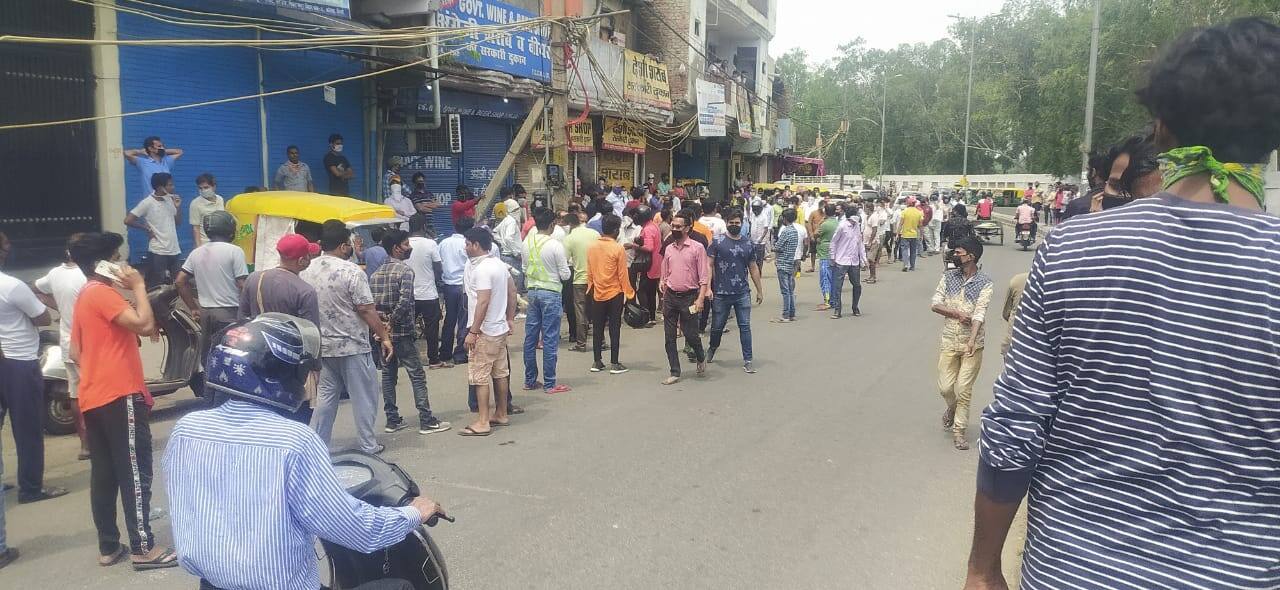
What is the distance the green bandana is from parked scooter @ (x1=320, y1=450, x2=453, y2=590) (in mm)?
2267

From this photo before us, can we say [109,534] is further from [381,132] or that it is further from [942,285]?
[381,132]

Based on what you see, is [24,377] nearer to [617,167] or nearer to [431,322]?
[431,322]

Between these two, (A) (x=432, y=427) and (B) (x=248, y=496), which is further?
(A) (x=432, y=427)

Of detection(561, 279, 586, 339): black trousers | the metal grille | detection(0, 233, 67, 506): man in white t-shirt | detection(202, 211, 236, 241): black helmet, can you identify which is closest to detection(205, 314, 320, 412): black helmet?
detection(0, 233, 67, 506): man in white t-shirt

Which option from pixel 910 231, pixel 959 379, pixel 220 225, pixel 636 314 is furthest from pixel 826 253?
pixel 220 225

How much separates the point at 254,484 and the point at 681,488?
144 inches

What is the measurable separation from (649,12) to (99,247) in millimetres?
22170

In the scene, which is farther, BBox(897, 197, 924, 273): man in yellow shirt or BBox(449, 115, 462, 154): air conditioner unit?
BBox(897, 197, 924, 273): man in yellow shirt

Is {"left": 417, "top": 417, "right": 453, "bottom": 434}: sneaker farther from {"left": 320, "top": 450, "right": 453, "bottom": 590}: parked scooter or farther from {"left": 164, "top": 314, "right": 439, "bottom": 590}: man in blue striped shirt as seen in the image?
{"left": 164, "top": 314, "right": 439, "bottom": 590}: man in blue striped shirt

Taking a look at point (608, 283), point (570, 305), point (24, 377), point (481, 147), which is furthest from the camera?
point (481, 147)

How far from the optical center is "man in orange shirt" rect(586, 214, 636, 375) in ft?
30.3

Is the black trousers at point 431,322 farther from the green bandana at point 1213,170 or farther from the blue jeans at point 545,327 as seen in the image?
the green bandana at point 1213,170

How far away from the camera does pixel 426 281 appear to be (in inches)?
366

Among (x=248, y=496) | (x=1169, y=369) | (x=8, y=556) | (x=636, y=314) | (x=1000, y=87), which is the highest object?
(x=1000, y=87)
